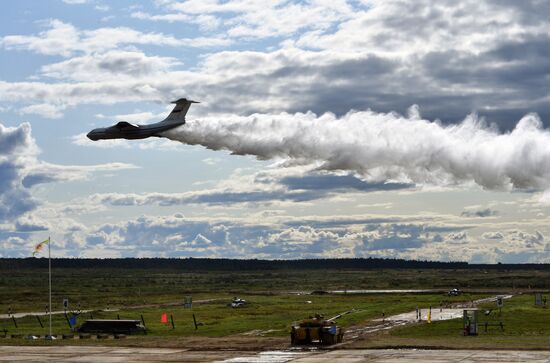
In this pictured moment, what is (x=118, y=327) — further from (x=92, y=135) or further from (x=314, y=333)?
(x=314, y=333)

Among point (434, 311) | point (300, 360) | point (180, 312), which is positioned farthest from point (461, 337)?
point (180, 312)

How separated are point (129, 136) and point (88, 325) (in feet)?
61.0

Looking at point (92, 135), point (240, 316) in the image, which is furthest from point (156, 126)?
point (240, 316)

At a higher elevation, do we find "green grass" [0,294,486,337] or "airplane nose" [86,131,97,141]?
"airplane nose" [86,131,97,141]

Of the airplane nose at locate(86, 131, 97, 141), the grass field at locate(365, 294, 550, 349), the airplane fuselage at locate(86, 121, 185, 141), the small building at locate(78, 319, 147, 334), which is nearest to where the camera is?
the grass field at locate(365, 294, 550, 349)

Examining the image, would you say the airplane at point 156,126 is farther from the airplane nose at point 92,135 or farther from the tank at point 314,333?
the tank at point 314,333

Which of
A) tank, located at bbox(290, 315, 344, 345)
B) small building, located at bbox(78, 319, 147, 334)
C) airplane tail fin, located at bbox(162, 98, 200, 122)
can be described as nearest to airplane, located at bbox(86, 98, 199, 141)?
airplane tail fin, located at bbox(162, 98, 200, 122)

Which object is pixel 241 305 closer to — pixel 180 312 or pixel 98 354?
pixel 180 312

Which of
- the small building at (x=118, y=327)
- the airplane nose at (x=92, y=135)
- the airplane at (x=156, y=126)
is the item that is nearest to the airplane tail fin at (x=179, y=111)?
the airplane at (x=156, y=126)

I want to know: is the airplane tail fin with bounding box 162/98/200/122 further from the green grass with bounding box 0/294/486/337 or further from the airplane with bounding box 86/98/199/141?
the green grass with bounding box 0/294/486/337

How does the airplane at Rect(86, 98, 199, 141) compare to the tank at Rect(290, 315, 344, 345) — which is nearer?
the tank at Rect(290, 315, 344, 345)

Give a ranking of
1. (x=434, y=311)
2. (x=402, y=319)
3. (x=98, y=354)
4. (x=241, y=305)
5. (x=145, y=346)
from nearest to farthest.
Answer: (x=98, y=354)
(x=145, y=346)
(x=402, y=319)
(x=434, y=311)
(x=241, y=305)

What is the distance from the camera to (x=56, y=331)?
270 feet

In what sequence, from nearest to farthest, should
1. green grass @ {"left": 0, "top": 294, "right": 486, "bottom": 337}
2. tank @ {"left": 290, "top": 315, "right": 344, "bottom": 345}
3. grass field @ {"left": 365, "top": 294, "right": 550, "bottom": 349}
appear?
grass field @ {"left": 365, "top": 294, "right": 550, "bottom": 349} < tank @ {"left": 290, "top": 315, "right": 344, "bottom": 345} < green grass @ {"left": 0, "top": 294, "right": 486, "bottom": 337}
